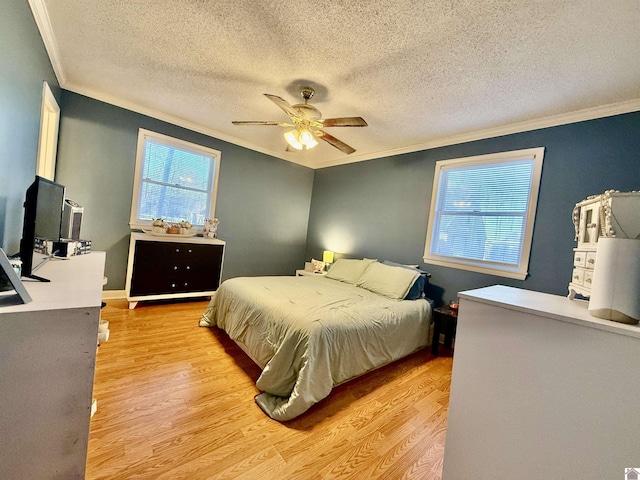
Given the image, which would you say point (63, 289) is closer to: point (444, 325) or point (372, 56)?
point (372, 56)

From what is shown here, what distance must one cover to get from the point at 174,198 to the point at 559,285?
4.81 meters

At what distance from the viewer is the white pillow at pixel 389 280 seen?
2.90 meters

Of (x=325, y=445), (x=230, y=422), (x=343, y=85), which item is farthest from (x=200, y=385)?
(x=343, y=85)

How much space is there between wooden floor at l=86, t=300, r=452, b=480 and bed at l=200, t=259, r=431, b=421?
0.48 ft

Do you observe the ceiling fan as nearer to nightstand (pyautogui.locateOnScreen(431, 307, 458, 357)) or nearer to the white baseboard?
nightstand (pyautogui.locateOnScreen(431, 307, 458, 357))

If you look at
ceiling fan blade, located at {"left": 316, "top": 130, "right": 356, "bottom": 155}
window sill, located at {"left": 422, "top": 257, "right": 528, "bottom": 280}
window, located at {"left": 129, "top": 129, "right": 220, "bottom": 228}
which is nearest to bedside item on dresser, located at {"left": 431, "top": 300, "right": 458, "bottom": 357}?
window sill, located at {"left": 422, "top": 257, "right": 528, "bottom": 280}

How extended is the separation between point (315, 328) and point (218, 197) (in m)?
3.16

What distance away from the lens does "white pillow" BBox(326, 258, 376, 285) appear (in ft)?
11.6

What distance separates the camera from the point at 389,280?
3057 mm

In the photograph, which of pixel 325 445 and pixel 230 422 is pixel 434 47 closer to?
pixel 325 445

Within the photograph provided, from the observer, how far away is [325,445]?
146cm

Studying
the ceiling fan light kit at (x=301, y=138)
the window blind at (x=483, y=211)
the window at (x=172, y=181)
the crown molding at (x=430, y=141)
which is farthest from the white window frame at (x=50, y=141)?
the window blind at (x=483, y=211)

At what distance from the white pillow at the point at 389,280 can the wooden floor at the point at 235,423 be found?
0.79m

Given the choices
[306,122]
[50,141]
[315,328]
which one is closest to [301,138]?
[306,122]
